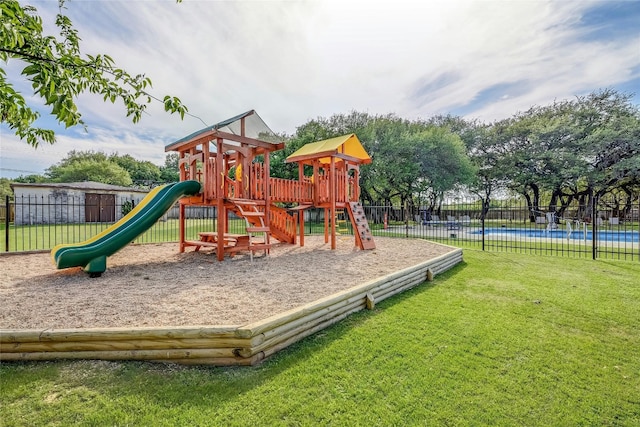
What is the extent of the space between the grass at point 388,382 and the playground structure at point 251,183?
4.89m

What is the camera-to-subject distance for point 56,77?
1.95 m

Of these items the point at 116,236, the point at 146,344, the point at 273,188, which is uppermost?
the point at 273,188

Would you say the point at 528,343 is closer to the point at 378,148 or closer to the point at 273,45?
the point at 273,45

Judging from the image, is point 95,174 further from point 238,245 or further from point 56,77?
point 56,77

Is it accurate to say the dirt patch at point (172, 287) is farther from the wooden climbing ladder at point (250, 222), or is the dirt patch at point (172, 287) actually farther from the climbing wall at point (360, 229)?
the climbing wall at point (360, 229)

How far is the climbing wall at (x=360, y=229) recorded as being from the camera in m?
9.52

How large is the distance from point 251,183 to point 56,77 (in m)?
6.54

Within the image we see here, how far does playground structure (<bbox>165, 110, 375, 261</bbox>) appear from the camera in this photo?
766cm

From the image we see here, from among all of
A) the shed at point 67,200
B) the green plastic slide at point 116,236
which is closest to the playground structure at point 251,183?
the green plastic slide at point 116,236

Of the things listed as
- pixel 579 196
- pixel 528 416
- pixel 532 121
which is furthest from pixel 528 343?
pixel 579 196

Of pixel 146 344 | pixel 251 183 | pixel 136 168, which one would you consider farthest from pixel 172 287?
pixel 136 168

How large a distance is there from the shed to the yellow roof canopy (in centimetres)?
1398

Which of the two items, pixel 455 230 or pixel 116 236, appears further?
pixel 455 230

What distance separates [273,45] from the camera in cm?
777
